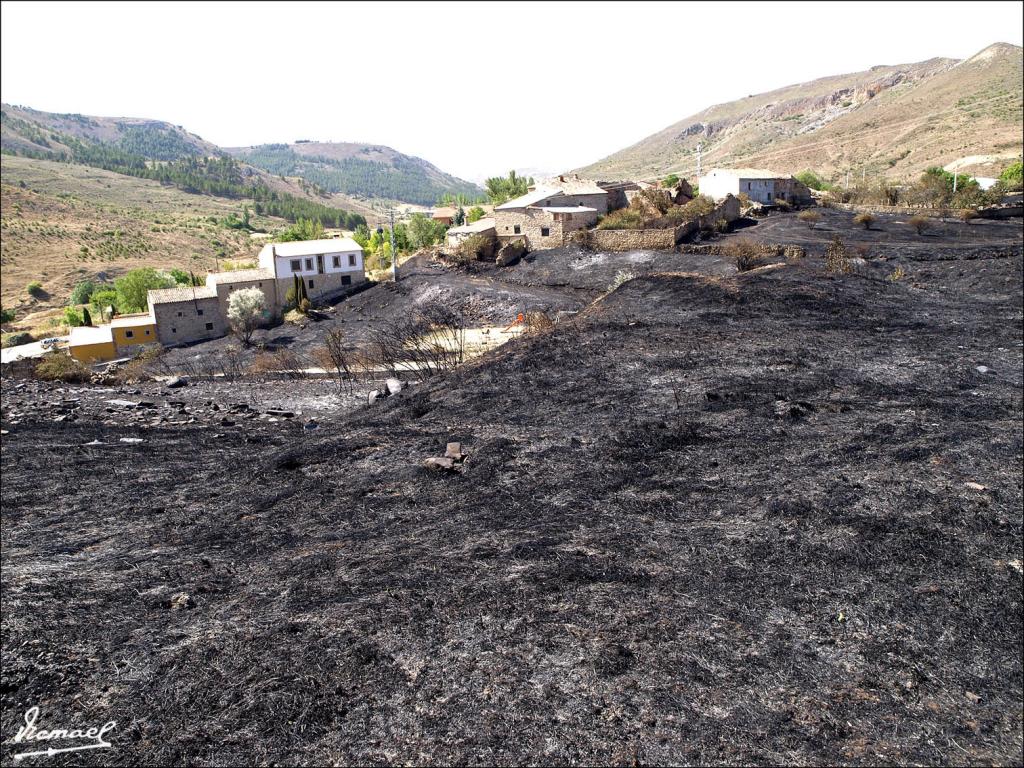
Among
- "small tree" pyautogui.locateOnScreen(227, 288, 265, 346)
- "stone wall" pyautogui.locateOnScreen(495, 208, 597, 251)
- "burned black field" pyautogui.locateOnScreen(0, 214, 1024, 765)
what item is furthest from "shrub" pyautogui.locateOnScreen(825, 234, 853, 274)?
"small tree" pyautogui.locateOnScreen(227, 288, 265, 346)

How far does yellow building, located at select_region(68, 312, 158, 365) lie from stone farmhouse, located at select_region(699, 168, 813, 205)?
3681 centimetres

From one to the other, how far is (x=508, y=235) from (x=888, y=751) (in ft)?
121

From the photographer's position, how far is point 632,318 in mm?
20391

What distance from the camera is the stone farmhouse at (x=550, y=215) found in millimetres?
38062

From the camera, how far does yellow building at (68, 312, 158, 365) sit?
1261 inches

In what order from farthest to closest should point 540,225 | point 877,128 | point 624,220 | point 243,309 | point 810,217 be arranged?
point 877,128 < point 810,217 < point 540,225 < point 624,220 < point 243,309

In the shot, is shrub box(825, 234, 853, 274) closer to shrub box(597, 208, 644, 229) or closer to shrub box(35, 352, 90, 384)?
shrub box(597, 208, 644, 229)

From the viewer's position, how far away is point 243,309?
111ft

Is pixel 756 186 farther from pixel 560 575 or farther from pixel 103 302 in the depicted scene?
pixel 103 302

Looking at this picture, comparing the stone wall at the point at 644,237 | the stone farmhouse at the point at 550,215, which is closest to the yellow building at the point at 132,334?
the stone farmhouse at the point at 550,215

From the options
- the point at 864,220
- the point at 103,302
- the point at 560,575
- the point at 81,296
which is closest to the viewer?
the point at 560,575

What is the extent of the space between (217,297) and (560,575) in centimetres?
3201

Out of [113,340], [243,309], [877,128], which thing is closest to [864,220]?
[243,309]

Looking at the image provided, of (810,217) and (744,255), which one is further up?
(810,217)
